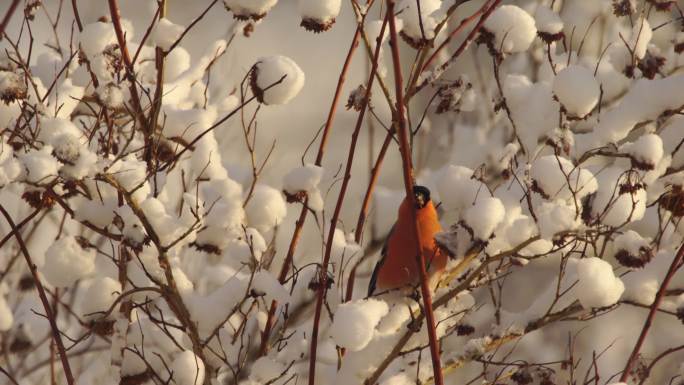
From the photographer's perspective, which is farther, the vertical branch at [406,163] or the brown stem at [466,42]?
the brown stem at [466,42]

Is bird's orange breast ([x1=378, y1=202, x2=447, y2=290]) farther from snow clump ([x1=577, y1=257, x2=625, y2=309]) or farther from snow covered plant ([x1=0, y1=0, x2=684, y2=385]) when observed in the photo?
snow clump ([x1=577, y1=257, x2=625, y2=309])

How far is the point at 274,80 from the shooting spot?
2.19m

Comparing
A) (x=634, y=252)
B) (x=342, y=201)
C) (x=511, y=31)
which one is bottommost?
(x=634, y=252)

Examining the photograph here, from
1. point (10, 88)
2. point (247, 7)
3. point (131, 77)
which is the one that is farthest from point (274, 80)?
point (10, 88)

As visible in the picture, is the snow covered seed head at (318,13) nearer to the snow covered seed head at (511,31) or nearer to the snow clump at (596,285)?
the snow covered seed head at (511,31)

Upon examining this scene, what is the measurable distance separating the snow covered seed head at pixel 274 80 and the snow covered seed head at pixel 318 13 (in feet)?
0.41

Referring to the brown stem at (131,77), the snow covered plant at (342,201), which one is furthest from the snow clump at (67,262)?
the brown stem at (131,77)

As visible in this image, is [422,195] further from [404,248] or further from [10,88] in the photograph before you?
[10,88]

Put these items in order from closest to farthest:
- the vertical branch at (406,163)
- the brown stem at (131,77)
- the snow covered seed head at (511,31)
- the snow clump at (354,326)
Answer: the vertical branch at (406,163) < the snow clump at (354,326) < the brown stem at (131,77) < the snow covered seed head at (511,31)

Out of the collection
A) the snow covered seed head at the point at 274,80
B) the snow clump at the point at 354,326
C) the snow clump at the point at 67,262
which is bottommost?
the snow clump at the point at 354,326

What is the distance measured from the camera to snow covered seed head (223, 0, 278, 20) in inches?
81.7

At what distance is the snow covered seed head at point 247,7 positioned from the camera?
207 centimetres

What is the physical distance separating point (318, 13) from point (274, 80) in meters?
0.19

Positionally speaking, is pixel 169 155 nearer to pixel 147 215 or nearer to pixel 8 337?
pixel 147 215
